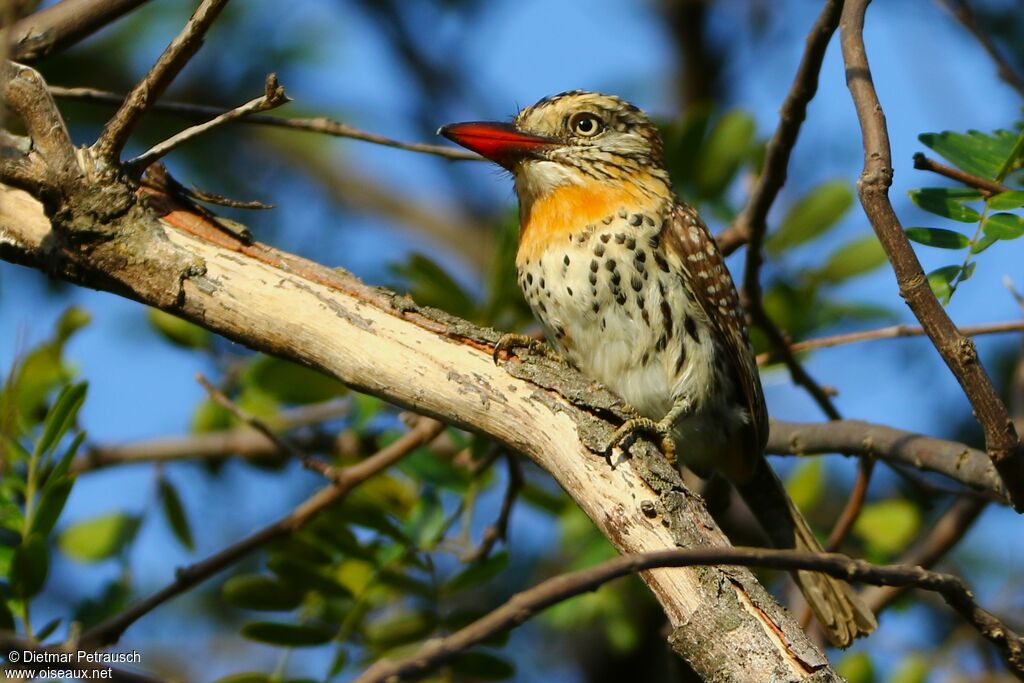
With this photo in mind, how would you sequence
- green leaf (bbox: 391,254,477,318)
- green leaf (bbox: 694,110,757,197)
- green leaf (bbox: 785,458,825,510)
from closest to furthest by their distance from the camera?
green leaf (bbox: 391,254,477,318) < green leaf (bbox: 694,110,757,197) < green leaf (bbox: 785,458,825,510)

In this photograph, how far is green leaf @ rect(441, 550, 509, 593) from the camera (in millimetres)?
3232

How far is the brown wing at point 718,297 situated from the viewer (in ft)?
11.1

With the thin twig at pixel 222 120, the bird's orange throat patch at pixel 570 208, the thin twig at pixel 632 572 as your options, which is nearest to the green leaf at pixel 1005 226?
the thin twig at pixel 632 572

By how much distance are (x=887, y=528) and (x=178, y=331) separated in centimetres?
256

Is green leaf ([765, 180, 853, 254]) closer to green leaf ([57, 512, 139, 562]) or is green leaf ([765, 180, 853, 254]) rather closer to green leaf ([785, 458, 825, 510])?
green leaf ([785, 458, 825, 510])

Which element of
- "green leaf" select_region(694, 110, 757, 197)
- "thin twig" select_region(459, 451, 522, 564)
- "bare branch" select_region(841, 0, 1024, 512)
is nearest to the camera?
"bare branch" select_region(841, 0, 1024, 512)

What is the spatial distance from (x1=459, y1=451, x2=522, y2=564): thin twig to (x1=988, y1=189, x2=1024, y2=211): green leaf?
155cm

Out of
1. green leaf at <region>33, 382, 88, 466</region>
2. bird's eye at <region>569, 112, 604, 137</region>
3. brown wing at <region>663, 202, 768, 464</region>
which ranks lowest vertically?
green leaf at <region>33, 382, 88, 466</region>

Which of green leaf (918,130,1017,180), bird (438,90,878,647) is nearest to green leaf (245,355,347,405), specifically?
bird (438,90,878,647)

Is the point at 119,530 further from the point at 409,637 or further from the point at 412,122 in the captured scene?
the point at 412,122

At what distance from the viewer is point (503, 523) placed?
3.49 m

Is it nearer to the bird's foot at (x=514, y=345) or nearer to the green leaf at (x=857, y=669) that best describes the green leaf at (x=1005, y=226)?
the bird's foot at (x=514, y=345)

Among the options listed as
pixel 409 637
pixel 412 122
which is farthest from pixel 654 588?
pixel 412 122

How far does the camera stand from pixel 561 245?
3363 mm
